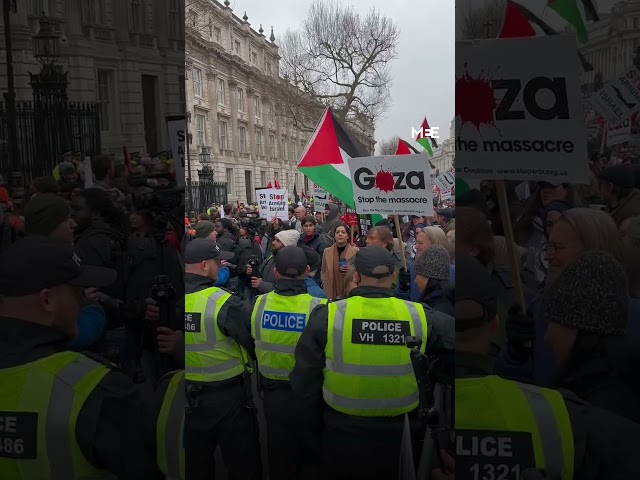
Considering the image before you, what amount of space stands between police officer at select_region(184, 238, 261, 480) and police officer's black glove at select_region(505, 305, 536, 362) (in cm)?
248

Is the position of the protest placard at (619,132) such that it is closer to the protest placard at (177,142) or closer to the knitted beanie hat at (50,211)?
the protest placard at (177,142)

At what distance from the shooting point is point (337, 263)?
563 cm

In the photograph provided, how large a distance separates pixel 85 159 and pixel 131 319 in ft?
1.14

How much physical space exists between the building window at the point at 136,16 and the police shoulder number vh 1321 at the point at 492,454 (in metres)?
1.09

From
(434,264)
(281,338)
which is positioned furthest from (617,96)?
(434,264)

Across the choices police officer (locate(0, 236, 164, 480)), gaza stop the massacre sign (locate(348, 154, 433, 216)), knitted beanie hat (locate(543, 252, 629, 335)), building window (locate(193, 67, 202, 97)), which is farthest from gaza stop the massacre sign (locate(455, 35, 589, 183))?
gaza stop the massacre sign (locate(348, 154, 433, 216))

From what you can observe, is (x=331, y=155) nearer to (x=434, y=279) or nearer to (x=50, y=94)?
(x=434, y=279)

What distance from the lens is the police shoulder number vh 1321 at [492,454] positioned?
1253 millimetres

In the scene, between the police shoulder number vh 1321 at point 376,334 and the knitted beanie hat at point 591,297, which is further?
the police shoulder number vh 1321 at point 376,334

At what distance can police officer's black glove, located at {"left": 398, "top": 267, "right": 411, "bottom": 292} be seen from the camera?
14.4 ft

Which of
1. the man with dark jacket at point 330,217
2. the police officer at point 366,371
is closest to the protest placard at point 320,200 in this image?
the man with dark jacket at point 330,217

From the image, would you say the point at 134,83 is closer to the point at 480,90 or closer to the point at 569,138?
the point at 480,90

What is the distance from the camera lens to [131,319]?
1292mm

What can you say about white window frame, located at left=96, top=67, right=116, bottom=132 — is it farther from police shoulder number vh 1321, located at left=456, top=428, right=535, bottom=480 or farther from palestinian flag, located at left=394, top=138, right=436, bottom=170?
palestinian flag, located at left=394, top=138, right=436, bottom=170
